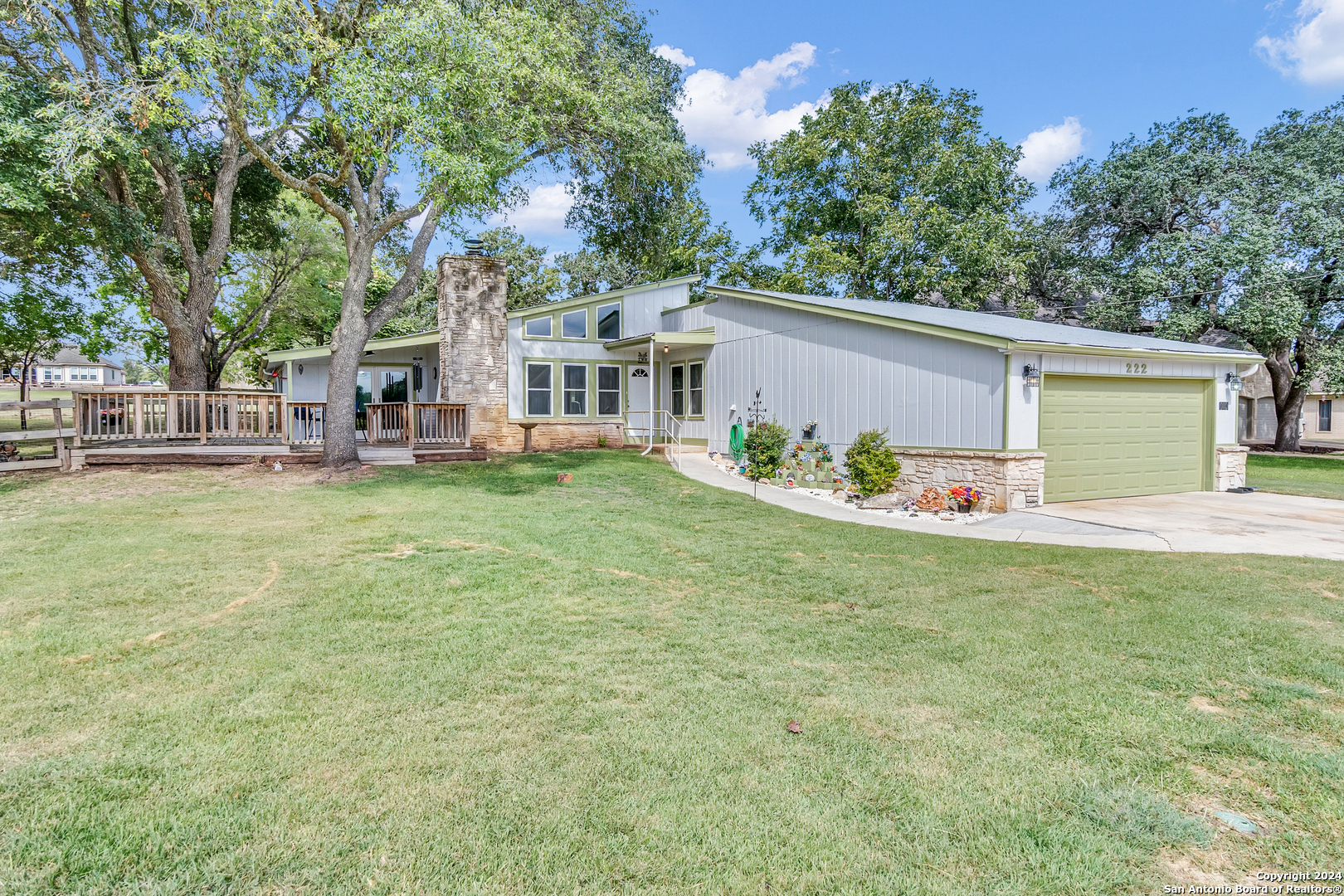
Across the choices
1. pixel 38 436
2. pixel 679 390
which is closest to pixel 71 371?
pixel 38 436

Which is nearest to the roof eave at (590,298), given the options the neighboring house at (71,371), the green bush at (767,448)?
the green bush at (767,448)

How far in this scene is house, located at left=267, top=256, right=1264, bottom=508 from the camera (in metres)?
9.58

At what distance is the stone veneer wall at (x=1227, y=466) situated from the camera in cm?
1132

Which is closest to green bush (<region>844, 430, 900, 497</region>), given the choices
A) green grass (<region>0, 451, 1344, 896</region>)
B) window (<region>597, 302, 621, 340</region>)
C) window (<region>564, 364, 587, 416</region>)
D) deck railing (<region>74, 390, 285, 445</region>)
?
green grass (<region>0, 451, 1344, 896</region>)

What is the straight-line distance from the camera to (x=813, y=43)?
958 inches

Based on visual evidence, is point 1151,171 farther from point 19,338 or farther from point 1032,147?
point 19,338

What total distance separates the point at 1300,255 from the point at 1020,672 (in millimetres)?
24512

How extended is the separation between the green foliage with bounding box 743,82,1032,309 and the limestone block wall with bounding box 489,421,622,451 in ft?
33.0

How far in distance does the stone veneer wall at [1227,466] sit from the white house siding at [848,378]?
534cm

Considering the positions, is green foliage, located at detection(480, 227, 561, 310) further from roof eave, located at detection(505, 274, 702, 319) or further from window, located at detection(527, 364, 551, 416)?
window, located at detection(527, 364, 551, 416)

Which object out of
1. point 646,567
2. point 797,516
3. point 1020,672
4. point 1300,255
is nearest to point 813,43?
point 1300,255

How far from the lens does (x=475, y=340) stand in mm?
15750

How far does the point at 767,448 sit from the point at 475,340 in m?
7.83

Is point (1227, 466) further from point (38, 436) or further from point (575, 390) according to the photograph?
point (38, 436)
